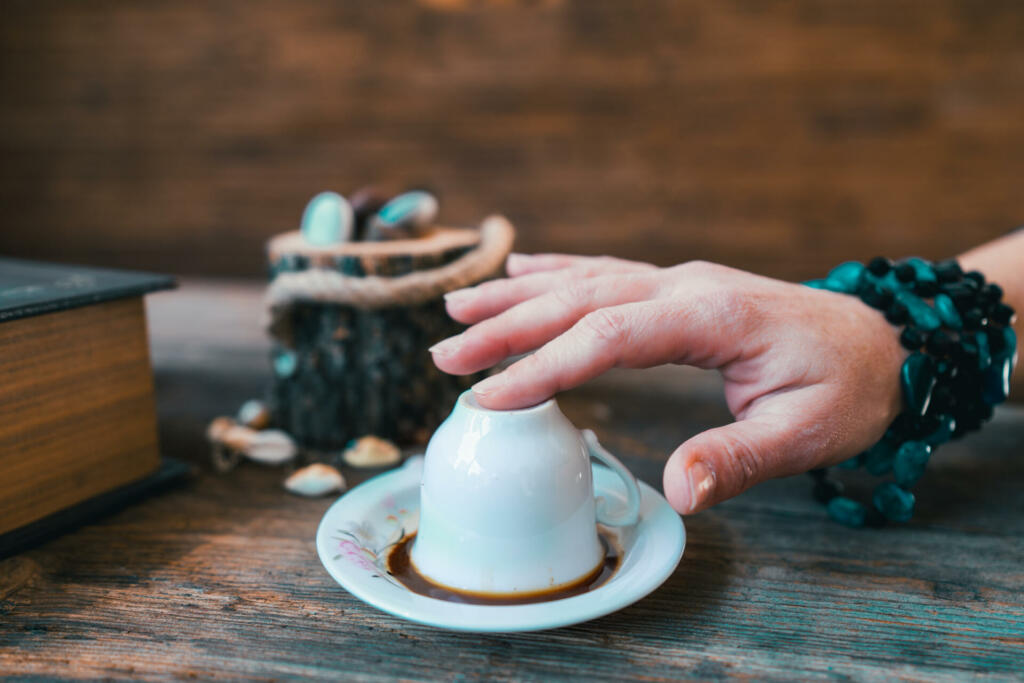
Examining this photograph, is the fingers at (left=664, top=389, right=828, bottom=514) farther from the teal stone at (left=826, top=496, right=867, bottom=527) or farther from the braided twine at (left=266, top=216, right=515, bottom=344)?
the braided twine at (left=266, top=216, right=515, bottom=344)

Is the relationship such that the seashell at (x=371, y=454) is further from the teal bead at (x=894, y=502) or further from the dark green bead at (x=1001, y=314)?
the dark green bead at (x=1001, y=314)

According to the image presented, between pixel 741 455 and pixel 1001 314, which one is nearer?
pixel 741 455

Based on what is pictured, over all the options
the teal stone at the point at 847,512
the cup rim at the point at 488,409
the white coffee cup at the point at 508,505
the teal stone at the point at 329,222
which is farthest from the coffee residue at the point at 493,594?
the teal stone at the point at 329,222

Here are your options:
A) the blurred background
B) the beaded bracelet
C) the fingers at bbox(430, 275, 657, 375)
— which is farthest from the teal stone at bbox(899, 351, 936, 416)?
the blurred background

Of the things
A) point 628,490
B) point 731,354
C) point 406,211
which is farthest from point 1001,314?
point 406,211

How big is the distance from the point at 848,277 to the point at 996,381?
0.16 metres

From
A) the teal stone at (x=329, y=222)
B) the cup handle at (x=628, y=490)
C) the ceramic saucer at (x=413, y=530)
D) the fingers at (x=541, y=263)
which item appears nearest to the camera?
the ceramic saucer at (x=413, y=530)

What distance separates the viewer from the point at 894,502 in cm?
68

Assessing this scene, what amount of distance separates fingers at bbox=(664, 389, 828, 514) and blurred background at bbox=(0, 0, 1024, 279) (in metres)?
1.88

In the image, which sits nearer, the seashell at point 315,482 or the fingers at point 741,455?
the fingers at point 741,455

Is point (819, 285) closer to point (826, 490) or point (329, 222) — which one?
point (826, 490)

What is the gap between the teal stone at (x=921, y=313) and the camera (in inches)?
26.9

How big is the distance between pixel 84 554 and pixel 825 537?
24.8 inches

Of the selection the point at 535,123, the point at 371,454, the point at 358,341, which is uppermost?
the point at 535,123
